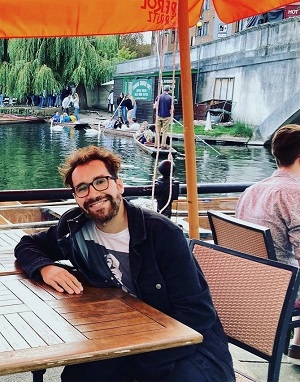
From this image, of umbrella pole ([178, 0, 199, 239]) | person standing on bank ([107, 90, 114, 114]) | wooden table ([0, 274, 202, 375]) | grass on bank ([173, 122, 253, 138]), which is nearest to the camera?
wooden table ([0, 274, 202, 375])

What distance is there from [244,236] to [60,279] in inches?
33.8

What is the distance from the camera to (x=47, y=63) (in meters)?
28.8

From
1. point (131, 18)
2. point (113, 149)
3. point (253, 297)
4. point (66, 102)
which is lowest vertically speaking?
point (113, 149)

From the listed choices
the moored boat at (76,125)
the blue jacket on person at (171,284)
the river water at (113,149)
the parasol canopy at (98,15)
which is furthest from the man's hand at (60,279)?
the moored boat at (76,125)

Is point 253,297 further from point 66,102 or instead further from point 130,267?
point 66,102

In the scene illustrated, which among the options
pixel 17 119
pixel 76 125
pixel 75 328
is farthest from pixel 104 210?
pixel 17 119

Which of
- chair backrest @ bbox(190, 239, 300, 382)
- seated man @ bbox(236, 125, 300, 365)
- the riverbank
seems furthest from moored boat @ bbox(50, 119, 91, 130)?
chair backrest @ bbox(190, 239, 300, 382)

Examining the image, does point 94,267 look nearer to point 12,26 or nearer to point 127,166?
point 12,26

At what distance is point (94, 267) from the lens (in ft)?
6.50

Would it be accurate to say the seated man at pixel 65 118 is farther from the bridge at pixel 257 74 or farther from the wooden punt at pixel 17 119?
the bridge at pixel 257 74

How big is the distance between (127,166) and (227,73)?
39.2 ft

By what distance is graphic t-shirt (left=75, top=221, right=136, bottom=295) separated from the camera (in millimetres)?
1927

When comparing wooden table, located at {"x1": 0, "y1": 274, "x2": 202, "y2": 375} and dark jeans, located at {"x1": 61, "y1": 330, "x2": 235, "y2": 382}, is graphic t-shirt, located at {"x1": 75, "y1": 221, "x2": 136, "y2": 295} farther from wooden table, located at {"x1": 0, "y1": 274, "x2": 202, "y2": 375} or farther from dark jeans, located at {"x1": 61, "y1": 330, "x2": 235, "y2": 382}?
dark jeans, located at {"x1": 61, "y1": 330, "x2": 235, "y2": 382}

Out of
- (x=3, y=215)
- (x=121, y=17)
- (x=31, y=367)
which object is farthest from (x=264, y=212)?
(x=3, y=215)
